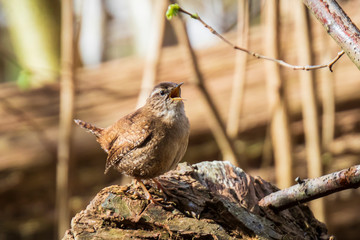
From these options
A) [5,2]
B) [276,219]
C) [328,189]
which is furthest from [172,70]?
[328,189]

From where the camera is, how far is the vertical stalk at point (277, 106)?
3.21 m

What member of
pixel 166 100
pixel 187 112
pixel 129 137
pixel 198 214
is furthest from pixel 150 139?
pixel 187 112

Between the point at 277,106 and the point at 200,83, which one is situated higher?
the point at 200,83

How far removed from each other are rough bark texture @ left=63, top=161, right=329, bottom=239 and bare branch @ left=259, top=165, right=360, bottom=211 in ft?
0.32

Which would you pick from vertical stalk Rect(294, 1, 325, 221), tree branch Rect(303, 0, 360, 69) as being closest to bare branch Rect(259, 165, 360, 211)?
tree branch Rect(303, 0, 360, 69)

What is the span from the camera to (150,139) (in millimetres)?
2594

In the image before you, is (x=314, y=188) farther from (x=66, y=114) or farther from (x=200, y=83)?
(x=66, y=114)

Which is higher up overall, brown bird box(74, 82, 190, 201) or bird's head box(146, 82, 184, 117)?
bird's head box(146, 82, 184, 117)

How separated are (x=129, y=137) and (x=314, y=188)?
1.09m

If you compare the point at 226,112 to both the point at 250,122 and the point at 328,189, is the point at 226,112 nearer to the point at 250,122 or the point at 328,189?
the point at 250,122

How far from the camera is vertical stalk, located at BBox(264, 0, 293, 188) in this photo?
10.5 ft

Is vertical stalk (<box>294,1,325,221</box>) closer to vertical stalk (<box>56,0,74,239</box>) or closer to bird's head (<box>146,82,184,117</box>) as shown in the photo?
bird's head (<box>146,82,184,117</box>)

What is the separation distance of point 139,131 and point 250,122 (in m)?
2.36

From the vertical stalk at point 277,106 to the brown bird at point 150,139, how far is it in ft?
2.46
